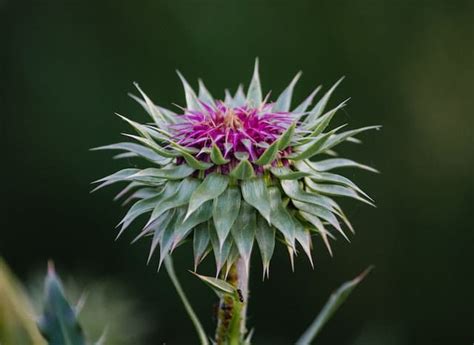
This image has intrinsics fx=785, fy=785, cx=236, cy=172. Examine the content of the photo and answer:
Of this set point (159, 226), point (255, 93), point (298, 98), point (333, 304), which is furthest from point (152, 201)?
point (298, 98)

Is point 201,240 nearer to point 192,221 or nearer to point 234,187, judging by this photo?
point 192,221

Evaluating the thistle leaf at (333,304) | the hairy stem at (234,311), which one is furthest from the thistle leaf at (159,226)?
the thistle leaf at (333,304)

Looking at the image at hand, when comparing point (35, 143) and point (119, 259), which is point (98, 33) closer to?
point (35, 143)

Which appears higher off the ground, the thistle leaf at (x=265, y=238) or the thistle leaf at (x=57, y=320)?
the thistle leaf at (x=57, y=320)

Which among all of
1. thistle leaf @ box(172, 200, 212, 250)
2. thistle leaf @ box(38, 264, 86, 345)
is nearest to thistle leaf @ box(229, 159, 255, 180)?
thistle leaf @ box(172, 200, 212, 250)

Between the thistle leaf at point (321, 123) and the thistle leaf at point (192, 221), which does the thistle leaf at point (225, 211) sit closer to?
the thistle leaf at point (192, 221)

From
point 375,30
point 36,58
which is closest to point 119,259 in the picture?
point 36,58
